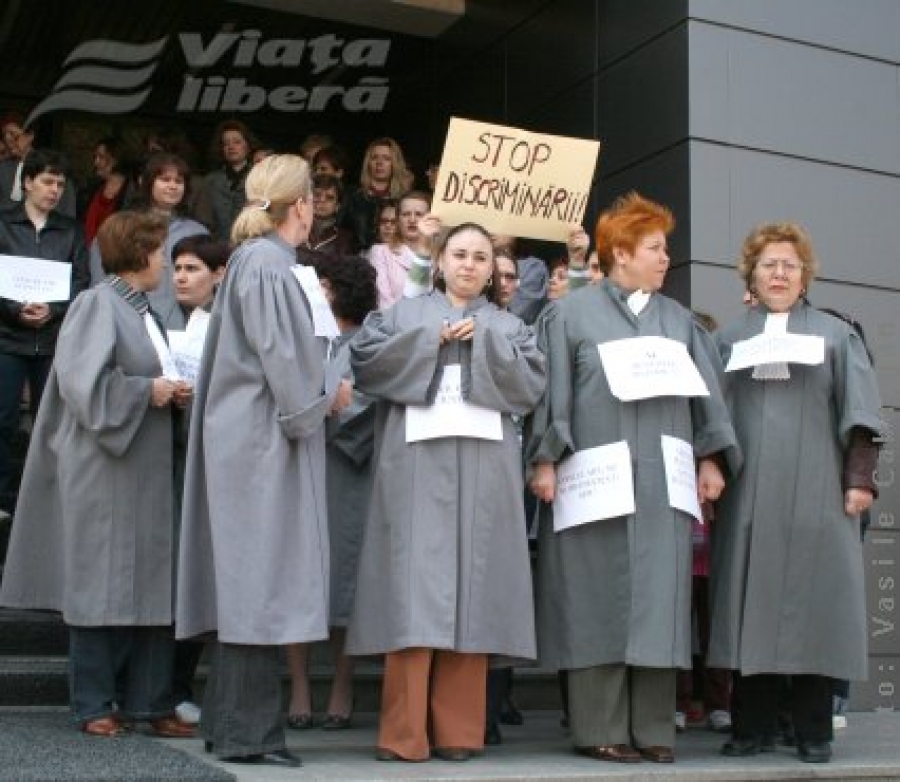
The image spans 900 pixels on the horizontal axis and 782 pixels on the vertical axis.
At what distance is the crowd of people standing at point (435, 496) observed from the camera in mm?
4352

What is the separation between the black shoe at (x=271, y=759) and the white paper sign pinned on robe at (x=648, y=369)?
154cm

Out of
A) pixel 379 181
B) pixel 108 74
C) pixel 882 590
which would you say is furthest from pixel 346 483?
pixel 108 74

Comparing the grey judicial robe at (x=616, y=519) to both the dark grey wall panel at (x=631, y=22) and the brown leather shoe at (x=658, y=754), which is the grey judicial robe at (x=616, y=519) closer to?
the brown leather shoe at (x=658, y=754)

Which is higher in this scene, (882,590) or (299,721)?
(882,590)

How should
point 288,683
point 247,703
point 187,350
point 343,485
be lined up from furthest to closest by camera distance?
point 288,683, point 343,485, point 187,350, point 247,703

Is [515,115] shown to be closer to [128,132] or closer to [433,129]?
[433,129]

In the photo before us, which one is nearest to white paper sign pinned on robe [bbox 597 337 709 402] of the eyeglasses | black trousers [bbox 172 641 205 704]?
the eyeglasses

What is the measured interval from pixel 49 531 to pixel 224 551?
0.92 m

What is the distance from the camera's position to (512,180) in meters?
5.28

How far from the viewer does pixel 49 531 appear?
4.90m

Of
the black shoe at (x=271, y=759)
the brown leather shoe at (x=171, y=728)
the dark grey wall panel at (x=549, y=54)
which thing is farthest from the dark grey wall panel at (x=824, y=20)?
the black shoe at (x=271, y=759)

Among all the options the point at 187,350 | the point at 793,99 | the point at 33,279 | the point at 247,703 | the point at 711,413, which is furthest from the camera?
the point at 793,99

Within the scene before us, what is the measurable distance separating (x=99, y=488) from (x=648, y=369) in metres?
1.81

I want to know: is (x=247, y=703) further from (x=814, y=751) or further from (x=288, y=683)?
(x=814, y=751)
